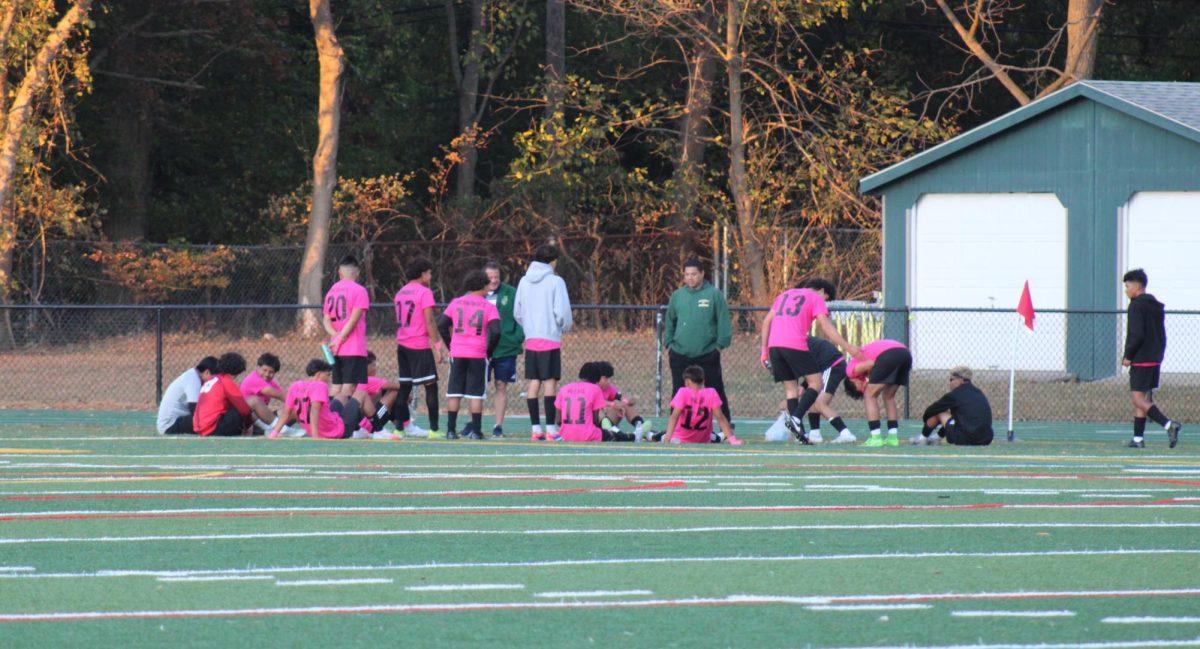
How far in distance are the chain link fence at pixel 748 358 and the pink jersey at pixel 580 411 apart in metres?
4.05

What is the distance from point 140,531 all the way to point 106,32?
28.1 m

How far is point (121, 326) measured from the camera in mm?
31047

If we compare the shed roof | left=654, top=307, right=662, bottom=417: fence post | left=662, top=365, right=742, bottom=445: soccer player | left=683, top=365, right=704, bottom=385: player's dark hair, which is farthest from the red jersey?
the shed roof

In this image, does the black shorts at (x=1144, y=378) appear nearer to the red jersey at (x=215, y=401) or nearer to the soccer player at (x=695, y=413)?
the soccer player at (x=695, y=413)

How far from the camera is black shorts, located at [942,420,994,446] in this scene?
54.2 feet

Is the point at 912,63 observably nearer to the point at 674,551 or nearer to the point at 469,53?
the point at 469,53

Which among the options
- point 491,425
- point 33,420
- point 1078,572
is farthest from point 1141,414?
point 33,420

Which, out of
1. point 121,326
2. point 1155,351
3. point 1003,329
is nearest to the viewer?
point 1155,351

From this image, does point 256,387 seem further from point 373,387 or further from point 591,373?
point 591,373

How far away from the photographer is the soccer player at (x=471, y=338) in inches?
642

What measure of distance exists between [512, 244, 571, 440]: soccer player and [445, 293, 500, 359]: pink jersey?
35 centimetres

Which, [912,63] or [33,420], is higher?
[912,63]

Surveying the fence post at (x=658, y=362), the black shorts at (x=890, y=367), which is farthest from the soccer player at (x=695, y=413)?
the fence post at (x=658, y=362)

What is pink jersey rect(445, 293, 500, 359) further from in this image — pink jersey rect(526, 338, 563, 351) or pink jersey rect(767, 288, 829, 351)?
pink jersey rect(767, 288, 829, 351)
